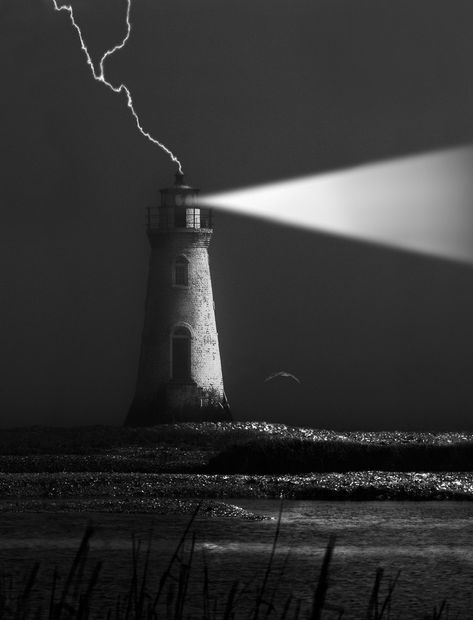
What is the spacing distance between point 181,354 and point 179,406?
1701mm

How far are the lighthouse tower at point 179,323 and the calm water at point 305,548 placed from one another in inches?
724

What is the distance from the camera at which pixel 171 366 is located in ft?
145

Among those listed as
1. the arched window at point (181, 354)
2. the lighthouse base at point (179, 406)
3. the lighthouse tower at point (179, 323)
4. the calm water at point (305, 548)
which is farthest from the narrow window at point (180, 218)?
the calm water at point (305, 548)

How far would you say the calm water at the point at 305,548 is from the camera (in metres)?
15.5

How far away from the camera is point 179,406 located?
1741 inches

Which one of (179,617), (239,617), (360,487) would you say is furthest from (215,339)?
(179,617)

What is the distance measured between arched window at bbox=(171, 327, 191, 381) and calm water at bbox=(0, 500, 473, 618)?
1837 centimetres

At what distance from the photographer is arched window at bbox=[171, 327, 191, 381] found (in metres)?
43.9

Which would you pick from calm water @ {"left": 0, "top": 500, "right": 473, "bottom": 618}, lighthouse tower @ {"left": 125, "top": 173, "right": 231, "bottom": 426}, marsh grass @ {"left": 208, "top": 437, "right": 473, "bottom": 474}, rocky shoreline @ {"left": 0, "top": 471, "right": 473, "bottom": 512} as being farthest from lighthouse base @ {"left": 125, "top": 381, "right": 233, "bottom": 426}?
calm water @ {"left": 0, "top": 500, "right": 473, "bottom": 618}

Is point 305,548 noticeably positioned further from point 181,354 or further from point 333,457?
point 181,354

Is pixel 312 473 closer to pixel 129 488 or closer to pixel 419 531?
pixel 129 488

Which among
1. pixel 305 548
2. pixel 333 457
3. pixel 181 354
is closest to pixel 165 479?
pixel 333 457

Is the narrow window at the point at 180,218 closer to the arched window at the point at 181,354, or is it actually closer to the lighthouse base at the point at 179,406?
the arched window at the point at 181,354

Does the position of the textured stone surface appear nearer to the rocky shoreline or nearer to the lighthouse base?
the lighthouse base
